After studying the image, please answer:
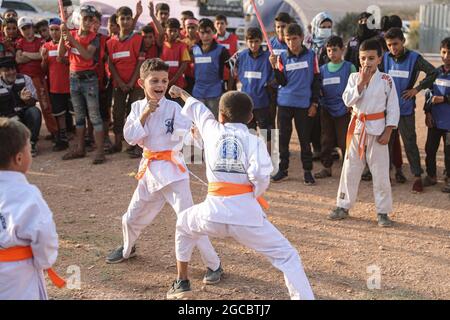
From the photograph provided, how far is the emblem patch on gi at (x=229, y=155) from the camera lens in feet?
12.5

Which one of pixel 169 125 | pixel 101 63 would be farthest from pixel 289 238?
pixel 101 63

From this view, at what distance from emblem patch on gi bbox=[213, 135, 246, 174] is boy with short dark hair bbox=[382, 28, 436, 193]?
12.3ft

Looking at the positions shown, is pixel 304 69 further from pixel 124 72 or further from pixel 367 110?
pixel 124 72

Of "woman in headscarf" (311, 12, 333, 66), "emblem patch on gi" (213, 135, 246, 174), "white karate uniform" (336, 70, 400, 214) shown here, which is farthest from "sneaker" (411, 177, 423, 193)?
"emblem patch on gi" (213, 135, 246, 174)

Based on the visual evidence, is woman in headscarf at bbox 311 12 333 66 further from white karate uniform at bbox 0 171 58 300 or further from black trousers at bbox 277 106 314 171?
white karate uniform at bbox 0 171 58 300

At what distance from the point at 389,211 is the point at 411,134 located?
1.63 metres

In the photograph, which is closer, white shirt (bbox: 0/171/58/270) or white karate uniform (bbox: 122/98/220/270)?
white shirt (bbox: 0/171/58/270)

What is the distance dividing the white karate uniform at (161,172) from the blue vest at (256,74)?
3.07 m

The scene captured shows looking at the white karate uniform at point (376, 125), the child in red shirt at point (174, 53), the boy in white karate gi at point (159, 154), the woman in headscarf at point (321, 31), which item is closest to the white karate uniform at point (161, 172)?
the boy in white karate gi at point (159, 154)

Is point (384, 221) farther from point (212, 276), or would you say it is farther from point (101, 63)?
point (101, 63)

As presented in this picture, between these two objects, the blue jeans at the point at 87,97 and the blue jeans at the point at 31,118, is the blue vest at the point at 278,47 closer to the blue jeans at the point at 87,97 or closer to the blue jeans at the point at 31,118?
the blue jeans at the point at 87,97

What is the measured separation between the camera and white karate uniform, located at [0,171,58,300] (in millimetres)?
2879

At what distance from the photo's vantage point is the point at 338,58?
7.41 meters
